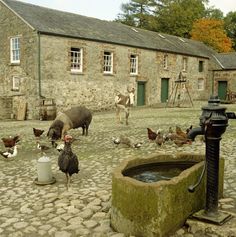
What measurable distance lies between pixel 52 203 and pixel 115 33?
74.8ft

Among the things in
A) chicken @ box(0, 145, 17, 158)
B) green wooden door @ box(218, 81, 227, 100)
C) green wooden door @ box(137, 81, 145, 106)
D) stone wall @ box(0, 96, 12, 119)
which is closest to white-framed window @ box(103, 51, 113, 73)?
green wooden door @ box(137, 81, 145, 106)

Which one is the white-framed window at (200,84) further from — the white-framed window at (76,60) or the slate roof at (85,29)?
the white-framed window at (76,60)

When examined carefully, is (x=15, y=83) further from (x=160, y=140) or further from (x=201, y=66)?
(x=201, y=66)

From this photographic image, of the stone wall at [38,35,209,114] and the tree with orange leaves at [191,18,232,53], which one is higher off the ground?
the tree with orange leaves at [191,18,232,53]

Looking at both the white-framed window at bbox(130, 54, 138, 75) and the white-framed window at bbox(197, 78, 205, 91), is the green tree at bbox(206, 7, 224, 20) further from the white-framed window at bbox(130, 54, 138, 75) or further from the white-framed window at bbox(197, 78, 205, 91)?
the white-framed window at bbox(130, 54, 138, 75)

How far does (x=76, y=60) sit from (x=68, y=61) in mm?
978

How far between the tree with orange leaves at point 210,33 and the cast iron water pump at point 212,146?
4623cm

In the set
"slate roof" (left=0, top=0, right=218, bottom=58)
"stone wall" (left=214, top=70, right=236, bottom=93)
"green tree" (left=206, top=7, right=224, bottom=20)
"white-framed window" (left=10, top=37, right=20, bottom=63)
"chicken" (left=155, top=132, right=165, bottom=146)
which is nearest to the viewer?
"chicken" (left=155, top=132, right=165, bottom=146)

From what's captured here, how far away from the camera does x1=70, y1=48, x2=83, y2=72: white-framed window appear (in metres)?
22.5

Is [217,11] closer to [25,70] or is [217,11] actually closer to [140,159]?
[25,70]

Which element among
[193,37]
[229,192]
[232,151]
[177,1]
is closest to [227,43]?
[193,37]

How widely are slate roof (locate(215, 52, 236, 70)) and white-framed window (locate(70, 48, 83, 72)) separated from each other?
1988 cm

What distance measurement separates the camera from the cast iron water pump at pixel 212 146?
4.16 metres

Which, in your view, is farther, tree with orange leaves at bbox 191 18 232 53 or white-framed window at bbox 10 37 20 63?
tree with orange leaves at bbox 191 18 232 53
